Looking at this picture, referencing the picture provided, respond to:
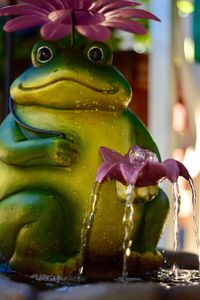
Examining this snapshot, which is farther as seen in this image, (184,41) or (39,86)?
(184,41)

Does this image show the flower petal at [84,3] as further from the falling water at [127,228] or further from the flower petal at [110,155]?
the falling water at [127,228]

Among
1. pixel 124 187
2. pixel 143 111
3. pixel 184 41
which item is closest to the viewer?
pixel 124 187

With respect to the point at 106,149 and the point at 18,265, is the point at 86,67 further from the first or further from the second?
the point at 18,265

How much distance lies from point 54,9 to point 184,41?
3.10 m

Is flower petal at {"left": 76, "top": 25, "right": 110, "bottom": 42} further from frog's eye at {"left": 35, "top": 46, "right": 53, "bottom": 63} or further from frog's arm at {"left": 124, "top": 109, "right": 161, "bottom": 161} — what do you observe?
frog's arm at {"left": 124, "top": 109, "right": 161, "bottom": 161}

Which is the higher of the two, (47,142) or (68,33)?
(68,33)

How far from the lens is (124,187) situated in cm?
181

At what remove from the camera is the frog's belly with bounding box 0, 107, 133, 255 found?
6.05 ft

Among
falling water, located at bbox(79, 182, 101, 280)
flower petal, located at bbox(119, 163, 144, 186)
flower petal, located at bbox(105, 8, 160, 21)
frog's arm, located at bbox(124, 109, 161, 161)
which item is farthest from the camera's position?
flower petal, located at bbox(105, 8, 160, 21)

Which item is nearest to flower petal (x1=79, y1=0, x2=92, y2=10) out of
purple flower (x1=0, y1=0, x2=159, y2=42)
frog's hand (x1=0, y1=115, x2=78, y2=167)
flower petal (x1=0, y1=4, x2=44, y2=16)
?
purple flower (x1=0, y1=0, x2=159, y2=42)

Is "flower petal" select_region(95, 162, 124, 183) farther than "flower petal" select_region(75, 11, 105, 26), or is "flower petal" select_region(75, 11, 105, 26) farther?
"flower petal" select_region(75, 11, 105, 26)

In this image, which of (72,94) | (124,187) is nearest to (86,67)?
(72,94)

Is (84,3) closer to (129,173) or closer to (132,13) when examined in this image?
(132,13)

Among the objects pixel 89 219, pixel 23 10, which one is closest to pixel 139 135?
pixel 89 219
